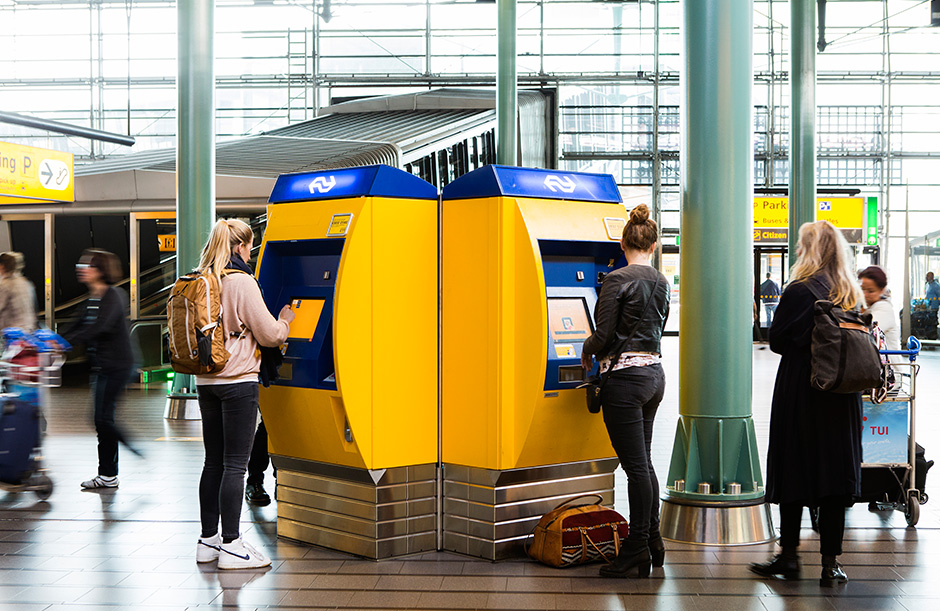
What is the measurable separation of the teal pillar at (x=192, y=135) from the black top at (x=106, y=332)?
2889 mm

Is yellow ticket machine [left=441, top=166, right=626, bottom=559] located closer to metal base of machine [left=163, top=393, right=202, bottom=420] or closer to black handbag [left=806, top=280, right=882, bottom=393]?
black handbag [left=806, top=280, right=882, bottom=393]

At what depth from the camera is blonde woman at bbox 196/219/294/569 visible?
3982mm

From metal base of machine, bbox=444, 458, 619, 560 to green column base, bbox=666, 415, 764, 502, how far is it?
0.52 metres

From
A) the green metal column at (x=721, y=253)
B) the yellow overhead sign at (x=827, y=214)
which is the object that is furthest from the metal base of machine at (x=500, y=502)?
the yellow overhead sign at (x=827, y=214)

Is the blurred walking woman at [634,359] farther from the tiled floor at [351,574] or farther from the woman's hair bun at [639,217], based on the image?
the tiled floor at [351,574]

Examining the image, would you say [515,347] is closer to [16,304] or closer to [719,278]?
[719,278]

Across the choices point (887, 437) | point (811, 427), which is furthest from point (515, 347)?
point (887, 437)

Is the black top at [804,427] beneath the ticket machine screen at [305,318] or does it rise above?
beneath

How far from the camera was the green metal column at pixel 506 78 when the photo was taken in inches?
591

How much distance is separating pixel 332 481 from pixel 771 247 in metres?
16.2

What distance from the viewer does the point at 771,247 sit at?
62.0ft

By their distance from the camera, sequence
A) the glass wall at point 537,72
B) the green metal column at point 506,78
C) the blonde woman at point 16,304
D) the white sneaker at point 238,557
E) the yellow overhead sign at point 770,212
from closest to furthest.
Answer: the white sneaker at point 238,557
the blonde woman at point 16,304
the green metal column at point 506,78
the yellow overhead sign at point 770,212
the glass wall at point 537,72

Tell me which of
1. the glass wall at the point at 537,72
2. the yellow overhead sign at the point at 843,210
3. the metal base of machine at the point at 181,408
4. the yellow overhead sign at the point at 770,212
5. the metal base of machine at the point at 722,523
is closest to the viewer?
the metal base of machine at the point at 722,523

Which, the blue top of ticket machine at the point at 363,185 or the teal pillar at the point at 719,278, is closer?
the blue top of ticket machine at the point at 363,185
